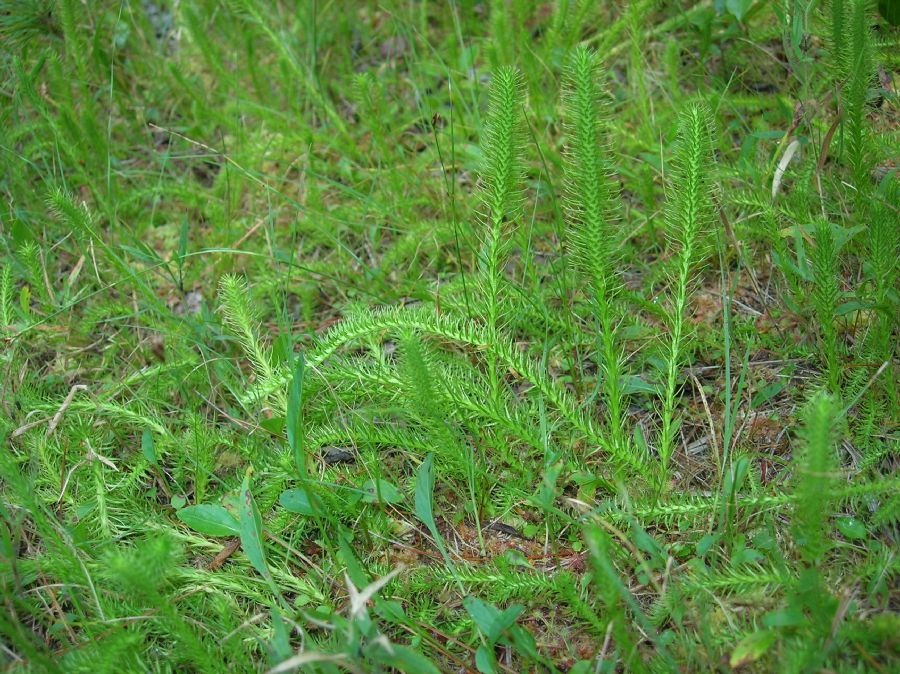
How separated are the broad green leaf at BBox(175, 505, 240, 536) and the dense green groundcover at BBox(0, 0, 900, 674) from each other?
1 cm

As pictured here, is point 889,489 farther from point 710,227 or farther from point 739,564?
point 710,227

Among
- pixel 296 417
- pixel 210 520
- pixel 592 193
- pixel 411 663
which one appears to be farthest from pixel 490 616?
pixel 592 193

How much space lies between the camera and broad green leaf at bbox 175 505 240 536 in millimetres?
1893

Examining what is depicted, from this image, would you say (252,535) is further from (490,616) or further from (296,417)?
(490,616)

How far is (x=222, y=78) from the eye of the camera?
3258mm

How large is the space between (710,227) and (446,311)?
2.86 ft

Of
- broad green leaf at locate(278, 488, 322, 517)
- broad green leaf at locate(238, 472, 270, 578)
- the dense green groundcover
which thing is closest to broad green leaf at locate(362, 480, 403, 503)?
the dense green groundcover

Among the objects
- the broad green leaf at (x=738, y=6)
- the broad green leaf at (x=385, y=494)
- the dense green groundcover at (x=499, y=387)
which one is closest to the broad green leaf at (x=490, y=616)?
the dense green groundcover at (x=499, y=387)

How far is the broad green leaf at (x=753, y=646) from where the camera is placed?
54.4 inches

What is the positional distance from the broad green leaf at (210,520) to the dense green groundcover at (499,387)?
0.4 inches

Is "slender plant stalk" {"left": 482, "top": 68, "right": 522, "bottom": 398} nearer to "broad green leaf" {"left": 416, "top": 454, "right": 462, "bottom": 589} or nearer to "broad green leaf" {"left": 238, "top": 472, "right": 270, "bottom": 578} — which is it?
"broad green leaf" {"left": 416, "top": 454, "right": 462, "bottom": 589}

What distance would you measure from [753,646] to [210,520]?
1.32 metres

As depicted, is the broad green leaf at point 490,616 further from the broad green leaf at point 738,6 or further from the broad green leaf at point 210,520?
the broad green leaf at point 738,6

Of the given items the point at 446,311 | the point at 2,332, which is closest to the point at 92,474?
the point at 2,332
